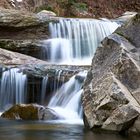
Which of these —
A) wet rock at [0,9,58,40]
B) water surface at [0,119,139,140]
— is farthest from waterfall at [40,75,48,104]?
wet rock at [0,9,58,40]

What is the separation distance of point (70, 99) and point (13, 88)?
248 centimetres

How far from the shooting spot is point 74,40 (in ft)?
70.0

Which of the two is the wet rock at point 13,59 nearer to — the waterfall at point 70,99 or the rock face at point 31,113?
the waterfall at point 70,99

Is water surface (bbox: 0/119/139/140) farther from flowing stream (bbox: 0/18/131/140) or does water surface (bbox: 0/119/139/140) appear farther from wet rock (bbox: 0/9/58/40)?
wet rock (bbox: 0/9/58/40)

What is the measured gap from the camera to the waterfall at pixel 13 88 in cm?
1531

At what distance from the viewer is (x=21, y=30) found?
71.3 feet

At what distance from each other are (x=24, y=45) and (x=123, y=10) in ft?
52.7

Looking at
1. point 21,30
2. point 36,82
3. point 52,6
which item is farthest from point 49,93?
point 52,6

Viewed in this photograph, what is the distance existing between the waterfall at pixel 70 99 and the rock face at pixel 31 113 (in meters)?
0.42

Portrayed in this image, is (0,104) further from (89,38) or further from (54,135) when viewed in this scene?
(89,38)

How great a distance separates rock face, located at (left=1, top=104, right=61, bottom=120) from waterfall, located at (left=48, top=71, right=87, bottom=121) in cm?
42

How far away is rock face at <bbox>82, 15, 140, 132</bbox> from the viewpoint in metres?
10.3

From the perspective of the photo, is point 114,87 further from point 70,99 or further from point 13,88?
point 13,88

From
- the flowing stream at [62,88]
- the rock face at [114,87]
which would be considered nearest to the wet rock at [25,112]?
the flowing stream at [62,88]
